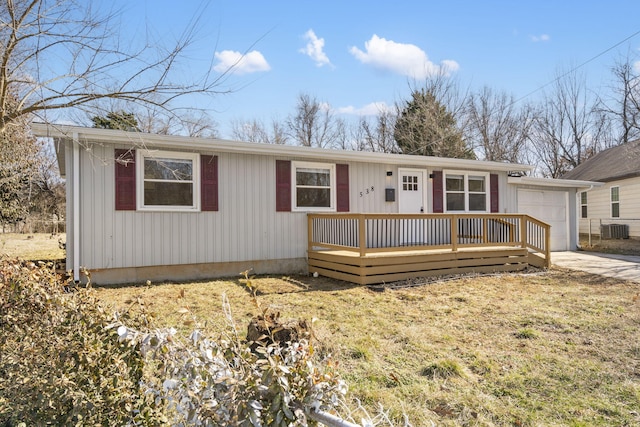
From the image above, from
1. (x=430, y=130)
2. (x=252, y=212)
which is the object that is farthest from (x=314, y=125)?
(x=252, y=212)

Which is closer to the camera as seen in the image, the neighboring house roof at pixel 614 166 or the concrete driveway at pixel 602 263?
the concrete driveway at pixel 602 263

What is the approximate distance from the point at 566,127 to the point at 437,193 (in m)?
18.8

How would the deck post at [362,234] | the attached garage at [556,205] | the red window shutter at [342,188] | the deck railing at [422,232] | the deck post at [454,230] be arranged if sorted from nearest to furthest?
the deck post at [362,234] < the deck railing at [422,232] < the deck post at [454,230] < the red window shutter at [342,188] < the attached garage at [556,205]

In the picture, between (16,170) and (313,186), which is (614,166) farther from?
(16,170)

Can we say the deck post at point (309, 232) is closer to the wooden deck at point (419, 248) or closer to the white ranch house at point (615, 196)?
the wooden deck at point (419, 248)

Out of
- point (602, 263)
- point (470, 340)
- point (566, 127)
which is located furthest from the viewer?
point (566, 127)

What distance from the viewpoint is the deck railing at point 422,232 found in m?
7.52

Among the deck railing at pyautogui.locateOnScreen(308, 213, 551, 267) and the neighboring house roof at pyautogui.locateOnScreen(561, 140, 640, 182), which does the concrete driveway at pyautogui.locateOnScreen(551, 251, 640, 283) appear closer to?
the deck railing at pyautogui.locateOnScreen(308, 213, 551, 267)

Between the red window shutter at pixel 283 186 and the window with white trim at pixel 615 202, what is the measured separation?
1383 centimetres

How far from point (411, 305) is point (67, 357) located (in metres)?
4.47

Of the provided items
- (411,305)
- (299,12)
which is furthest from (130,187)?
(411,305)

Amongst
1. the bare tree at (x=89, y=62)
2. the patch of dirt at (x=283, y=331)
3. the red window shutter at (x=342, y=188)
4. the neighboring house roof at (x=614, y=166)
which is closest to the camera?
the patch of dirt at (x=283, y=331)

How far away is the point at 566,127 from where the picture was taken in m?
23.8

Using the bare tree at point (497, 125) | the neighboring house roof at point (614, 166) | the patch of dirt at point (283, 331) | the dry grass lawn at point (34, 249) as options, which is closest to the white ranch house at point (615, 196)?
the neighboring house roof at point (614, 166)
